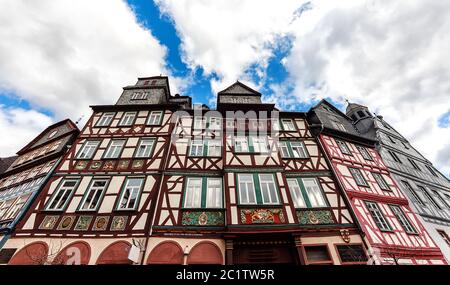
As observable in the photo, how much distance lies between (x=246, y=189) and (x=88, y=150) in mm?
10874

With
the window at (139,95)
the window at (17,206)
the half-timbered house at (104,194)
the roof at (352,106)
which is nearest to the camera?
the half-timbered house at (104,194)

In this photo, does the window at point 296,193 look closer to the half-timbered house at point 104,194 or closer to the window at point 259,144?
the window at point 259,144

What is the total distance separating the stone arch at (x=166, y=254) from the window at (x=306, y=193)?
647cm

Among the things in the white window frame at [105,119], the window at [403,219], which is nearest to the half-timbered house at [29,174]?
the white window frame at [105,119]

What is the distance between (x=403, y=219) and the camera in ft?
39.5

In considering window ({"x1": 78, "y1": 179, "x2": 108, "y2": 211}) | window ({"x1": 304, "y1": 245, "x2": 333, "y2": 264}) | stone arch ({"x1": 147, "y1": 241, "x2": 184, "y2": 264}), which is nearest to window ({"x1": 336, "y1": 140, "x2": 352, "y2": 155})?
window ({"x1": 304, "y1": 245, "x2": 333, "y2": 264})

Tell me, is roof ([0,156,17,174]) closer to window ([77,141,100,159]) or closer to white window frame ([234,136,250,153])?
window ([77,141,100,159])

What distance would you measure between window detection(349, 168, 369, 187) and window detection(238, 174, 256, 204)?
716 centimetres

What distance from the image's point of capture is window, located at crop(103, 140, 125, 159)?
43.0 ft

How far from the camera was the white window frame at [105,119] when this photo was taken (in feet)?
49.5

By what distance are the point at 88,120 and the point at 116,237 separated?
10.1 m

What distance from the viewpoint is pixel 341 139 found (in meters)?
15.5

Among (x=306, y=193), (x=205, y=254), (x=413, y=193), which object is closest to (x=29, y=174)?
(x=205, y=254)

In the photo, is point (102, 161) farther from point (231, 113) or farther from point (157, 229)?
point (231, 113)
